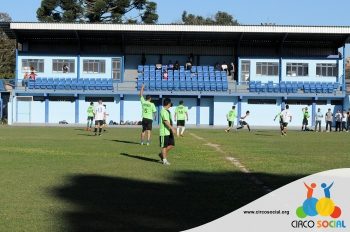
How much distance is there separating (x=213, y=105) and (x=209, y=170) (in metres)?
40.5

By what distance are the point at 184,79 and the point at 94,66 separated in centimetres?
866

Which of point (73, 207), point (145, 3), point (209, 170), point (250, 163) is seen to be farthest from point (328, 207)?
point (145, 3)

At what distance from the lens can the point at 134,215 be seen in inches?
328

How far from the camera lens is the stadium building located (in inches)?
2116

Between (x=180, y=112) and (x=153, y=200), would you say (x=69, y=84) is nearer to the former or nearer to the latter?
(x=180, y=112)

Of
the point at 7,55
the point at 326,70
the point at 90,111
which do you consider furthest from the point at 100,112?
the point at 7,55

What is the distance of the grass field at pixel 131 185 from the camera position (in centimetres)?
800

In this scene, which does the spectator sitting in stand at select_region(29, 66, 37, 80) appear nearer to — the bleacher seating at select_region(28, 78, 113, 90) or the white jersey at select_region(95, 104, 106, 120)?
the bleacher seating at select_region(28, 78, 113, 90)

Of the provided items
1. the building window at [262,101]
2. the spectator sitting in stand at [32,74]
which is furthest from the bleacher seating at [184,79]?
the spectator sitting in stand at [32,74]

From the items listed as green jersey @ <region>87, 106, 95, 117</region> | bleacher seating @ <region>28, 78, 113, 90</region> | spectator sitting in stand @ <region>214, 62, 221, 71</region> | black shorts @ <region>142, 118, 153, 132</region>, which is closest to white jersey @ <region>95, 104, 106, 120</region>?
green jersey @ <region>87, 106, 95, 117</region>

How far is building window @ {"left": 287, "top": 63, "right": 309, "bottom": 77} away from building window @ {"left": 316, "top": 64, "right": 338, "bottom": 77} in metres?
1.14

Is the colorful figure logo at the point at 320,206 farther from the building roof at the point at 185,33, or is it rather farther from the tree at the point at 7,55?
the tree at the point at 7,55

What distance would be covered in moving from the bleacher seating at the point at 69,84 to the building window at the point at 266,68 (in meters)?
14.1

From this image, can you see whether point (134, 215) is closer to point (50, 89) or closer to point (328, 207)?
point (328, 207)
